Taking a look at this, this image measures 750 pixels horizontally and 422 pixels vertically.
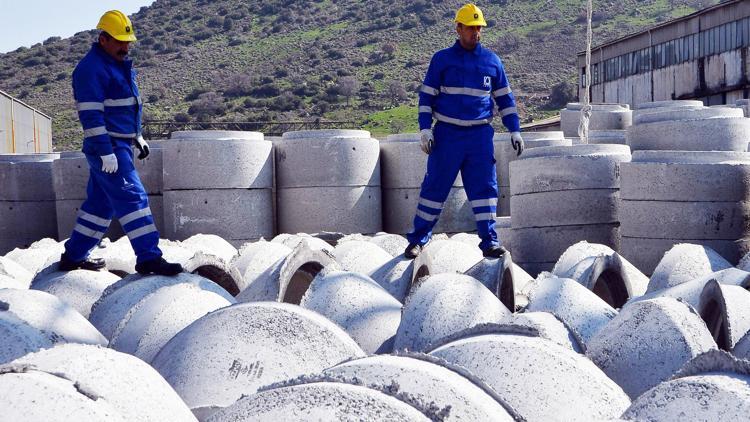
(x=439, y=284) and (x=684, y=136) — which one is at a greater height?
(x=684, y=136)

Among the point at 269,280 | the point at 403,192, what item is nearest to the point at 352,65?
the point at 403,192

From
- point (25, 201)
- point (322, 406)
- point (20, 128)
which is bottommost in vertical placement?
point (322, 406)

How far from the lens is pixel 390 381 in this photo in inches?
106

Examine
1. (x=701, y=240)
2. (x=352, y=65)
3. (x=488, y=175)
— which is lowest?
(x=701, y=240)

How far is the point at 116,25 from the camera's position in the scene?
6105 millimetres

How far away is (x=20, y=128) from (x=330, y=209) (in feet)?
64.0

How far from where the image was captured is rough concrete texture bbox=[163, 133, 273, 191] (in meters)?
9.48

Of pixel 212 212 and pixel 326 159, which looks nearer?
pixel 212 212

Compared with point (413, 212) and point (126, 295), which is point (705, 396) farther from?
point (413, 212)

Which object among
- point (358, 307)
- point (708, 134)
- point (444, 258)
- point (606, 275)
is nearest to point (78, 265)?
point (358, 307)

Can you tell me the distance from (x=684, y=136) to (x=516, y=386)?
6207 millimetres

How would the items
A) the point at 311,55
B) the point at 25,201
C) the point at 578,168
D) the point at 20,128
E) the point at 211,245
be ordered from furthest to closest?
the point at 311,55, the point at 20,128, the point at 25,201, the point at 211,245, the point at 578,168

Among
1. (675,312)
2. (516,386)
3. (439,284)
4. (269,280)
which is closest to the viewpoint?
(516,386)

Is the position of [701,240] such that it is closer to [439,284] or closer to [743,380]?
[439,284]
